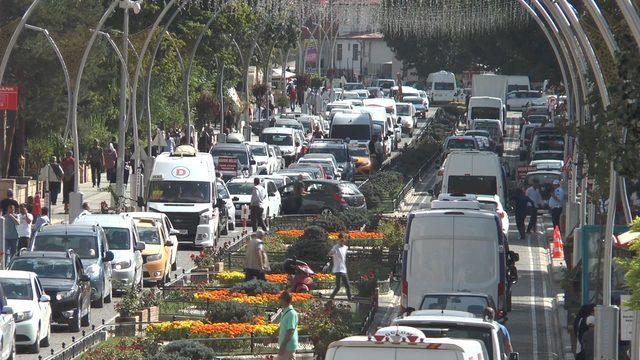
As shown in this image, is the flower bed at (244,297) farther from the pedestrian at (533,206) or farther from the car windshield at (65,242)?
the pedestrian at (533,206)

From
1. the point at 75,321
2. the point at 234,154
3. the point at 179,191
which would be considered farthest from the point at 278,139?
the point at 75,321

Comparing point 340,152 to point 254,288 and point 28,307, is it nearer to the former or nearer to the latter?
point 254,288

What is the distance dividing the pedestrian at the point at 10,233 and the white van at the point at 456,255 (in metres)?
11.5

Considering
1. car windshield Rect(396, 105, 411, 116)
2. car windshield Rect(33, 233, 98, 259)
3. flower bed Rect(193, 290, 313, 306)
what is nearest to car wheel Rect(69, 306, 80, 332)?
flower bed Rect(193, 290, 313, 306)

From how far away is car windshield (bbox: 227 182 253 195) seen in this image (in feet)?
177

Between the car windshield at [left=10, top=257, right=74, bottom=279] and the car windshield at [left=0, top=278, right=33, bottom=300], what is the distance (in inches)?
109

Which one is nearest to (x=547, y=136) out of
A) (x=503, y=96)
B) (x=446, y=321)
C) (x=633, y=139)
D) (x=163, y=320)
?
(x=503, y=96)

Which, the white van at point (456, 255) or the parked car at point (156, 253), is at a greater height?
the white van at point (456, 255)

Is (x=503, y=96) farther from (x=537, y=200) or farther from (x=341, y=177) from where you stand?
(x=537, y=200)

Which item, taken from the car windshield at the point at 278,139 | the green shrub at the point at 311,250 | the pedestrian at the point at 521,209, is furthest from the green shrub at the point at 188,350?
the car windshield at the point at 278,139

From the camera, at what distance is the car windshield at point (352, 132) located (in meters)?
78.3

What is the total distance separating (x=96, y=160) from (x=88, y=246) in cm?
2813

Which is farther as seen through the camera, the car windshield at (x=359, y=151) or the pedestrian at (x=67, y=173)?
the car windshield at (x=359, y=151)

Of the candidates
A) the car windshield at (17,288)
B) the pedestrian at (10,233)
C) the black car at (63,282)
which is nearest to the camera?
the car windshield at (17,288)
